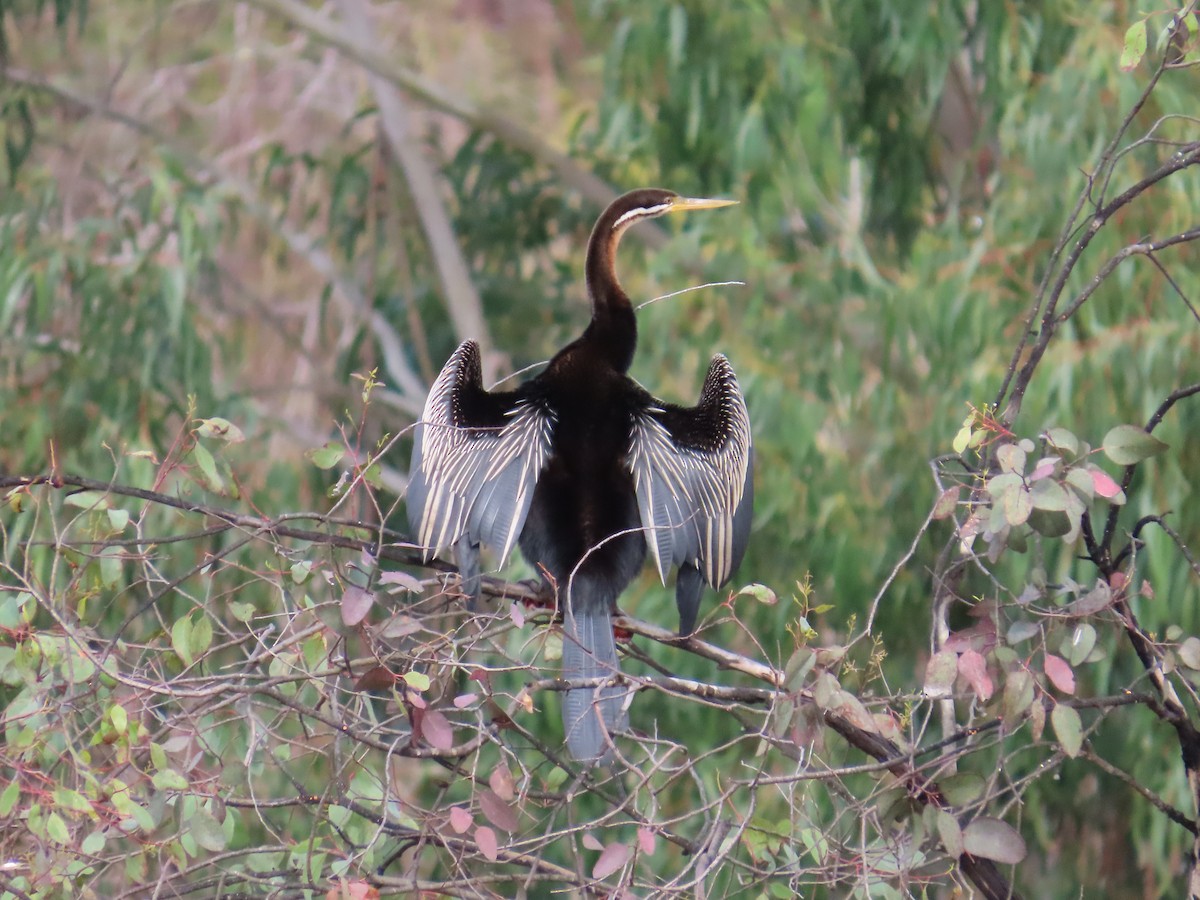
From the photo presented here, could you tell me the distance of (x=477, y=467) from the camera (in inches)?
109

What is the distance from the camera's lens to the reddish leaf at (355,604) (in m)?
1.83

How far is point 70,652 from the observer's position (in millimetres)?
1974

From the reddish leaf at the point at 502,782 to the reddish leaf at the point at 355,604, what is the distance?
0.23 m

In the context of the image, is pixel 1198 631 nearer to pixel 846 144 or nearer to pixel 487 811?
pixel 846 144

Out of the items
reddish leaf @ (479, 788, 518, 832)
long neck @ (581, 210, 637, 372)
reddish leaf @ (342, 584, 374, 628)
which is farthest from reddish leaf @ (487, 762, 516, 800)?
long neck @ (581, 210, 637, 372)

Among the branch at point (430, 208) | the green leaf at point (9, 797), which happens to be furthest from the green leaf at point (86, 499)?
the branch at point (430, 208)

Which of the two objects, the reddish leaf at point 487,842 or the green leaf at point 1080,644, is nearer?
the reddish leaf at point 487,842

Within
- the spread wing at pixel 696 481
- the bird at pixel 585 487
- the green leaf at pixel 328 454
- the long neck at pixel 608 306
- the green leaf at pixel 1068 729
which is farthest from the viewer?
the long neck at pixel 608 306

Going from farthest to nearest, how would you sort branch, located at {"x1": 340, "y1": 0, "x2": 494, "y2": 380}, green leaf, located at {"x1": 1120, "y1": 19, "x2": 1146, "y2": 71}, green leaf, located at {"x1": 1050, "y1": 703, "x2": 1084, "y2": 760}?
branch, located at {"x1": 340, "y1": 0, "x2": 494, "y2": 380} → green leaf, located at {"x1": 1120, "y1": 19, "x2": 1146, "y2": 71} → green leaf, located at {"x1": 1050, "y1": 703, "x2": 1084, "y2": 760}

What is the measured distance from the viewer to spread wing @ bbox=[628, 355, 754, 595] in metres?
2.77

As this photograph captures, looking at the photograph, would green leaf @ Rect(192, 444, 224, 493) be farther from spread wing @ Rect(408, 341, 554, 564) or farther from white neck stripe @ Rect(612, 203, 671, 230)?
white neck stripe @ Rect(612, 203, 671, 230)

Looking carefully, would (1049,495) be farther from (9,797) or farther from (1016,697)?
(9,797)

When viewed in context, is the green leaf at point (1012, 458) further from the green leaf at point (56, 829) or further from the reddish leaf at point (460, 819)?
the green leaf at point (56, 829)

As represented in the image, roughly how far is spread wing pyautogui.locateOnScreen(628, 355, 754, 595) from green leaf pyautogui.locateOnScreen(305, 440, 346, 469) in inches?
26.0
